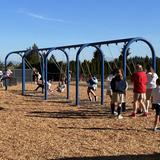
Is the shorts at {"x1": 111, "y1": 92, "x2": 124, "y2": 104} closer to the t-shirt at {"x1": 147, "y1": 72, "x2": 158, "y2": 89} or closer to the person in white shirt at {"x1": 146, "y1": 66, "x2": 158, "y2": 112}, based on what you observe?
the person in white shirt at {"x1": 146, "y1": 66, "x2": 158, "y2": 112}

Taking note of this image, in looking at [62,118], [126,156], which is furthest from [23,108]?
[126,156]

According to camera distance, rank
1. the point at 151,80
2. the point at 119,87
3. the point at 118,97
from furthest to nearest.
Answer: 1. the point at 151,80
2. the point at 118,97
3. the point at 119,87

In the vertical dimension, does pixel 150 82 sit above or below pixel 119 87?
above

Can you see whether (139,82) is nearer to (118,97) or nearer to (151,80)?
(118,97)

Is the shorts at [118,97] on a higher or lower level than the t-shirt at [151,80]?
lower

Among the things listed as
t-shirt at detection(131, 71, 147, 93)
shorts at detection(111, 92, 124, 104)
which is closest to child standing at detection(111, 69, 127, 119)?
shorts at detection(111, 92, 124, 104)

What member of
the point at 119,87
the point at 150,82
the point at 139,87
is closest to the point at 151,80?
the point at 150,82

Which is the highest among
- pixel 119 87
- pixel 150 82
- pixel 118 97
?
pixel 150 82

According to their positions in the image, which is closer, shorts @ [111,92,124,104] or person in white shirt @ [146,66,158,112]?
shorts @ [111,92,124,104]

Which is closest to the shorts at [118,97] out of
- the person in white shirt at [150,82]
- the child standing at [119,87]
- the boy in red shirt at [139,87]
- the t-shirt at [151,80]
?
the child standing at [119,87]

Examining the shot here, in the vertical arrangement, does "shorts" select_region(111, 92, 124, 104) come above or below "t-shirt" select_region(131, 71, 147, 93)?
below

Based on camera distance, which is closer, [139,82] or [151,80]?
[139,82]

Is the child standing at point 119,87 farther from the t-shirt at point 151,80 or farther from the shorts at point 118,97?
the t-shirt at point 151,80

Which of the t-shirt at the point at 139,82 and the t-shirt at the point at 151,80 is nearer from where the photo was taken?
the t-shirt at the point at 139,82
